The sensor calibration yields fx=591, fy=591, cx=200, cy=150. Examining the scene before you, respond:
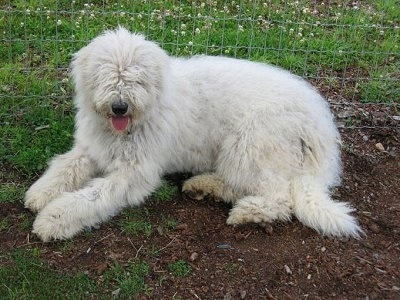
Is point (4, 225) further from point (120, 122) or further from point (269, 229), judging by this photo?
point (269, 229)

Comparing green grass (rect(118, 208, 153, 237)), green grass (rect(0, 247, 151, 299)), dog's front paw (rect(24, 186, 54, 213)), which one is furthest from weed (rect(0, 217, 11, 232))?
green grass (rect(118, 208, 153, 237))

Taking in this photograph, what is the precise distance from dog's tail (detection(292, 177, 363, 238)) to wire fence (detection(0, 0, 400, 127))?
166 centimetres

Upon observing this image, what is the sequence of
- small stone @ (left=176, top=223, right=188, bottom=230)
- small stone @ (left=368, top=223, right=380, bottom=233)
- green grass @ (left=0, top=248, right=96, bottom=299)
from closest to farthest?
1. green grass @ (left=0, top=248, right=96, bottom=299)
2. small stone @ (left=176, top=223, right=188, bottom=230)
3. small stone @ (left=368, top=223, right=380, bottom=233)

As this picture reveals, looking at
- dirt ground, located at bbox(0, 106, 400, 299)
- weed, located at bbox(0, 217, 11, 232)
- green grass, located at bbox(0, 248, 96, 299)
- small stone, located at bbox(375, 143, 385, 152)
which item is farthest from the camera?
small stone, located at bbox(375, 143, 385, 152)

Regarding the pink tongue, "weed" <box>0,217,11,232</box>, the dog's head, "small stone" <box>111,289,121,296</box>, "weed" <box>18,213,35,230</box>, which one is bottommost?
"small stone" <box>111,289,121,296</box>

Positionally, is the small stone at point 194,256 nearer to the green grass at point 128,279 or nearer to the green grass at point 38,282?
the green grass at point 128,279

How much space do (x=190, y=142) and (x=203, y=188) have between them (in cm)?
39

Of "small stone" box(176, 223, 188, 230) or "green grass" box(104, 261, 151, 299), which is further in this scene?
"small stone" box(176, 223, 188, 230)

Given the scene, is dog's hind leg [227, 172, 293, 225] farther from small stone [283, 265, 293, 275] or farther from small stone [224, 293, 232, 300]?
small stone [224, 293, 232, 300]

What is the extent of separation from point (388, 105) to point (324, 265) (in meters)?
2.64

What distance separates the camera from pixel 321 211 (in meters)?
4.49

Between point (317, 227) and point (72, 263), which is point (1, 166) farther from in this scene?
point (317, 227)

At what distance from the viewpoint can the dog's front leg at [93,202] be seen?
429 centimetres

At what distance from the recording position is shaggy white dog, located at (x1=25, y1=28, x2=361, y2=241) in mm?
4297
